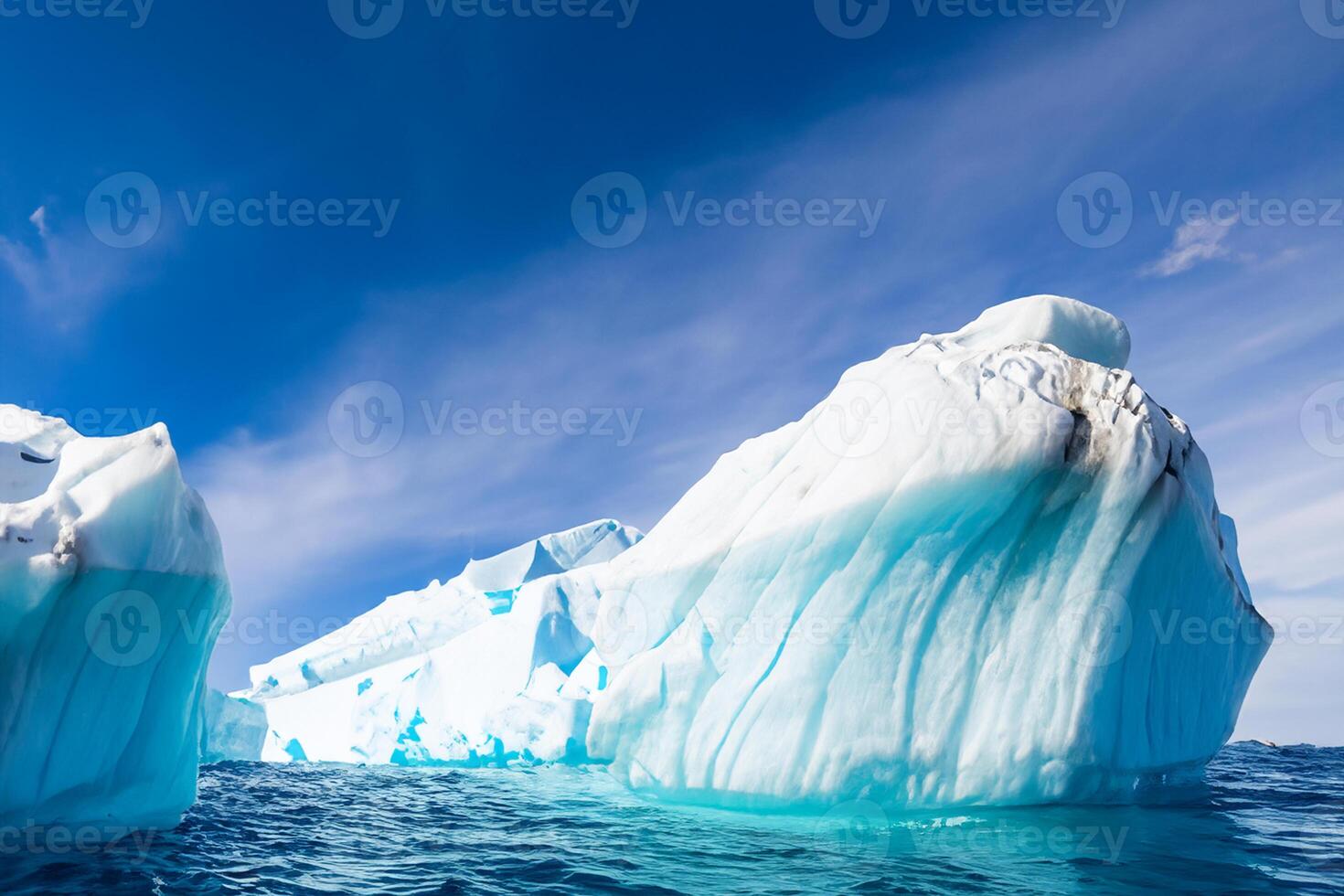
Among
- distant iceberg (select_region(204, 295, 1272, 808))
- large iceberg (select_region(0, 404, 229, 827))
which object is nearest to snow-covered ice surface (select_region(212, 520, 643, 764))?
distant iceberg (select_region(204, 295, 1272, 808))

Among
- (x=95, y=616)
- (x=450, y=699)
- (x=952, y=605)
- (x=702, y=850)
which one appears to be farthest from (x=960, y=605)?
(x=450, y=699)

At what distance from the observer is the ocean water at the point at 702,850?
5.89 m

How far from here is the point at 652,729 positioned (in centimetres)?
1102

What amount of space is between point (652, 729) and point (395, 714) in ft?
53.2

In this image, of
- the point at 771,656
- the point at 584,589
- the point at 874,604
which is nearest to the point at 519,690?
the point at 584,589

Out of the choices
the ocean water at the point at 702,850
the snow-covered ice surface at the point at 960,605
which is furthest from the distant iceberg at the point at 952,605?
the ocean water at the point at 702,850

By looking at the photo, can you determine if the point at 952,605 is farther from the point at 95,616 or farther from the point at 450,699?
the point at 450,699

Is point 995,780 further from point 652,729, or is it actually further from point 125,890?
point 125,890

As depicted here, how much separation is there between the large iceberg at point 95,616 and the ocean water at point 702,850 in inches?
24.6

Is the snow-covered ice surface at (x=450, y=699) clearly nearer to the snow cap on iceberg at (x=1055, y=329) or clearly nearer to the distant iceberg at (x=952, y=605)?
the distant iceberg at (x=952, y=605)

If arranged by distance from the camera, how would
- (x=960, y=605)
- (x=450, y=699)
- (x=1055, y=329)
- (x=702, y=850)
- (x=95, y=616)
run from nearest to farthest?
(x=702, y=850) < (x=95, y=616) < (x=960, y=605) < (x=1055, y=329) < (x=450, y=699)

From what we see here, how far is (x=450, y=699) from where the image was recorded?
23562 mm

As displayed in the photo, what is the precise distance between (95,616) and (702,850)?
6583 mm

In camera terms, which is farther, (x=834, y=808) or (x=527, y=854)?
(x=834, y=808)
